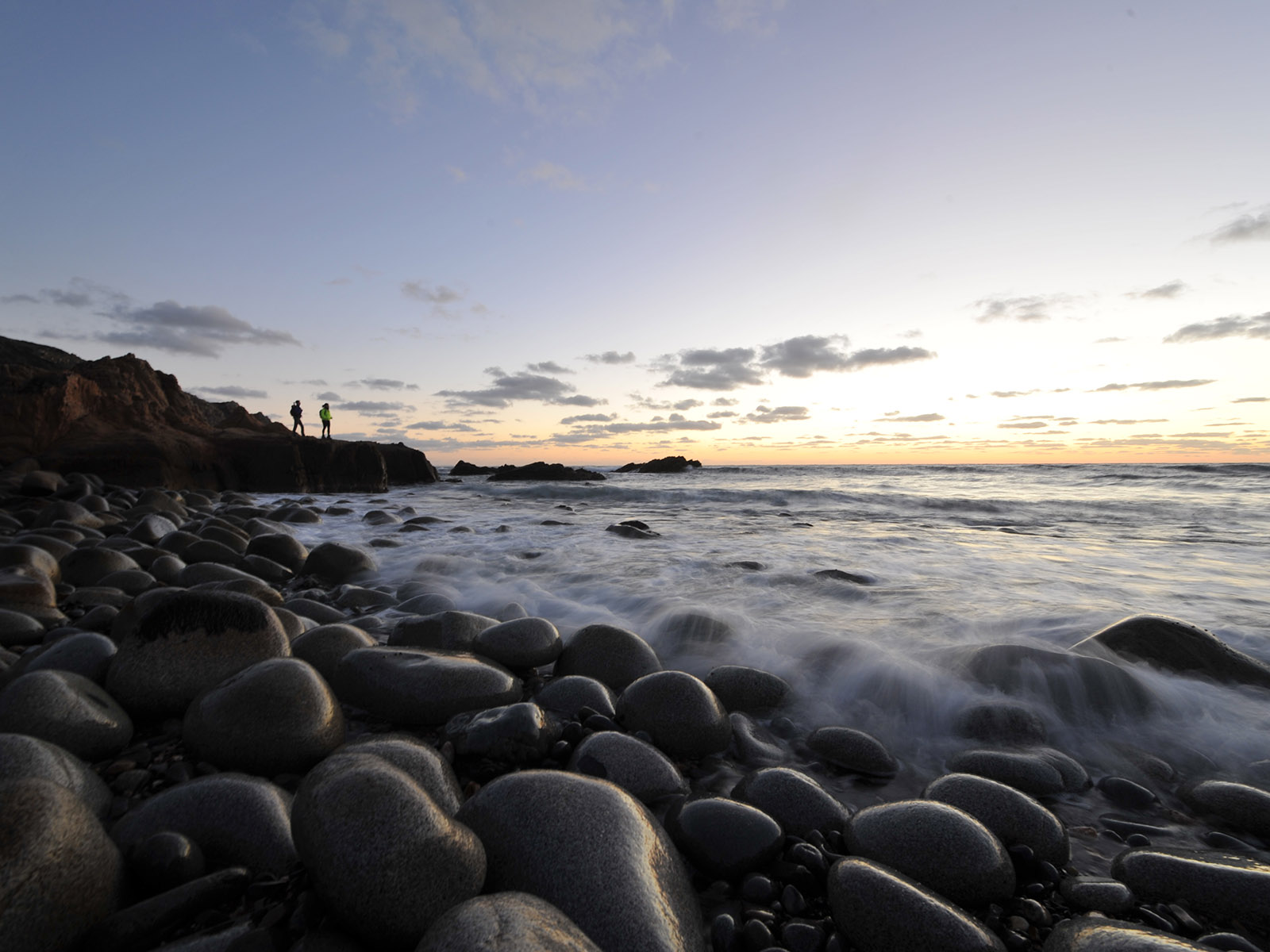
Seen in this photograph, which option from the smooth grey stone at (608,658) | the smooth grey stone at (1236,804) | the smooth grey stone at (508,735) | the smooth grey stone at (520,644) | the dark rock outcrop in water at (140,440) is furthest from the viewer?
the dark rock outcrop in water at (140,440)

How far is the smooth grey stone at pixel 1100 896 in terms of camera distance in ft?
5.40

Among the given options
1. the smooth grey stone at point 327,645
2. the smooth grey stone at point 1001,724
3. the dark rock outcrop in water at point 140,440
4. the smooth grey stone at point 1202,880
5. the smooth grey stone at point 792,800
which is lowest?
the smooth grey stone at point 1001,724

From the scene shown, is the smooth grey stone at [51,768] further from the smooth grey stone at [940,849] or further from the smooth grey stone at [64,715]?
the smooth grey stone at [940,849]

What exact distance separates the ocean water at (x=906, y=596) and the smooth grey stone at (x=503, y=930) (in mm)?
1885

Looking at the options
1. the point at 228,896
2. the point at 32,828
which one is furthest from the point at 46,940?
the point at 228,896

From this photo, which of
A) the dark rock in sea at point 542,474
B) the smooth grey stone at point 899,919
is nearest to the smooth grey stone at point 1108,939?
the smooth grey stone at point 899,919

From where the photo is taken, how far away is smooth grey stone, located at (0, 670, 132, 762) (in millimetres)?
1993

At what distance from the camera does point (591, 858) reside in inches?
60.5

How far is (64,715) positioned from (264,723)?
75 centimetres

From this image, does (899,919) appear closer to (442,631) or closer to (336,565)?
(442,631)

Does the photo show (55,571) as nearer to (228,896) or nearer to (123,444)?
(228,896)

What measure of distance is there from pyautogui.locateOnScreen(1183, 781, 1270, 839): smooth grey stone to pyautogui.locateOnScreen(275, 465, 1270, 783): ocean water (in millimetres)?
361

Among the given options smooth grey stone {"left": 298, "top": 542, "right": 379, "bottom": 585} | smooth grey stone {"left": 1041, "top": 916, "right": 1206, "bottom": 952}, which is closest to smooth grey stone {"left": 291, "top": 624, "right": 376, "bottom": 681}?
smooth grey stone {"left": 298, "top": 542, "right": 379, "bottom": 585}

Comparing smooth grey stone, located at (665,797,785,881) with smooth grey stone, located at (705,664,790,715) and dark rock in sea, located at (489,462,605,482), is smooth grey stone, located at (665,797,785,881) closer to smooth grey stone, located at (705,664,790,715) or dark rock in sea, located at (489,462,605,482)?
smooth grey stone, located at (705,664,790,715)
